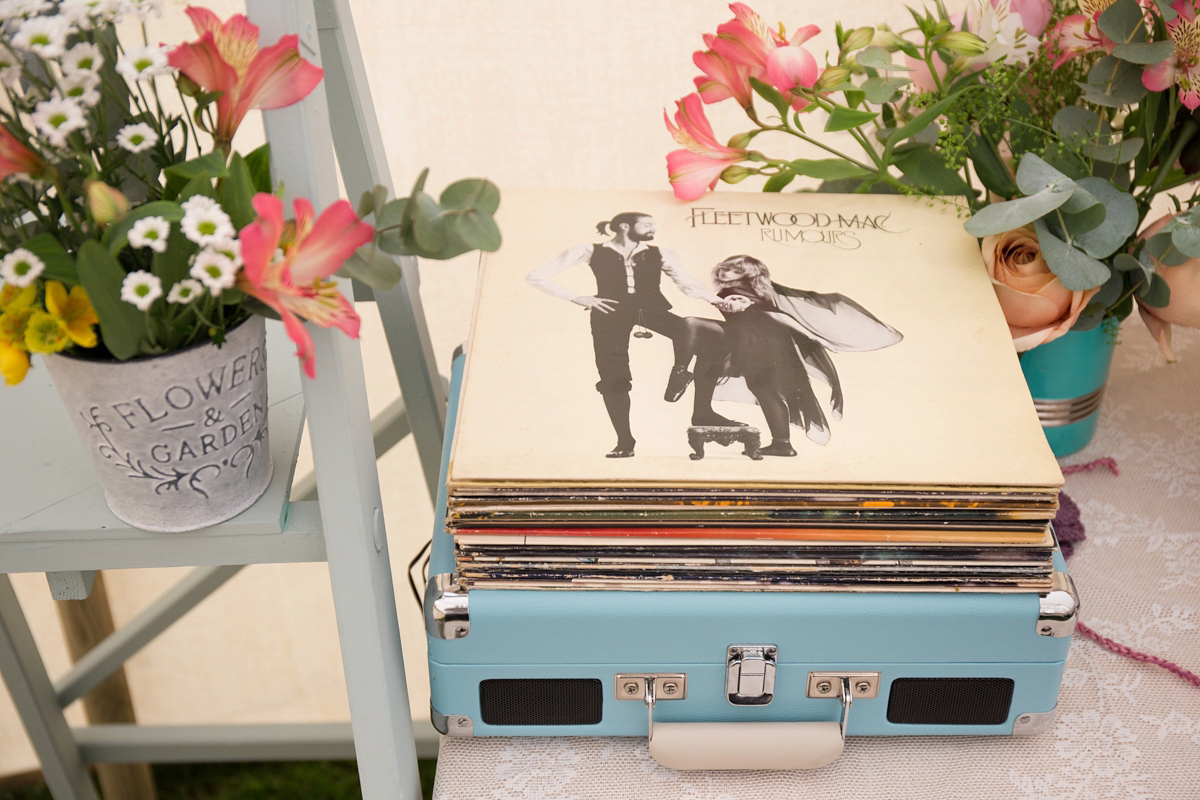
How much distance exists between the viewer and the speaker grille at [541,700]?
1.71 feet

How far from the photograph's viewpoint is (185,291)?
354mm

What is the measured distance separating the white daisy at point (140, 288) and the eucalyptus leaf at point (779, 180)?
464 mm

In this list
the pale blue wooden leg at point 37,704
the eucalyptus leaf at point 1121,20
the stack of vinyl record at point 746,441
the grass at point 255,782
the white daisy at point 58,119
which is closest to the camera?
the white daisy at point 58,119

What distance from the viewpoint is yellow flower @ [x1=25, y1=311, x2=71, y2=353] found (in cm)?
36

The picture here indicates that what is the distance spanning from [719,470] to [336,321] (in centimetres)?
20

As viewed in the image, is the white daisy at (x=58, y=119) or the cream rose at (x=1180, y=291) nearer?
the white daisy at (x=58, y=119)

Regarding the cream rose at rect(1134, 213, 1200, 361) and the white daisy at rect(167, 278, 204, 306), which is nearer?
the white daisy at rect(167, 278, 204, 306)

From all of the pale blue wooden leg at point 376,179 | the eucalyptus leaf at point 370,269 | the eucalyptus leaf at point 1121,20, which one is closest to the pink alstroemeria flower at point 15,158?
the eucalyptus leaf at point 370,269

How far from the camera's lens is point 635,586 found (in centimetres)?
49

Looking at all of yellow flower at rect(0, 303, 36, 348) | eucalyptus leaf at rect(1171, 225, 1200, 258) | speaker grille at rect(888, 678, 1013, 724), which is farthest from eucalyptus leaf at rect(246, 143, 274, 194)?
eucalyptus leaf at rect(1171, 225, 1200, 258)

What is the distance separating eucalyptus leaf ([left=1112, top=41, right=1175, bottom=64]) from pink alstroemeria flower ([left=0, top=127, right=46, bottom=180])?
58cm

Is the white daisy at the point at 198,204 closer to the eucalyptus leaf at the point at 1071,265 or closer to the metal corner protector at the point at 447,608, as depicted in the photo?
the metal corner protector at the point at 447,608

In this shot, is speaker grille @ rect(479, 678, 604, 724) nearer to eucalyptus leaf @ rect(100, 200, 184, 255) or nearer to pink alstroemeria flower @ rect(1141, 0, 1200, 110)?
eucalyptus leaf @ rect(100, 200, 184, 255)

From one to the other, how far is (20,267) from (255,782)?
1.30m
